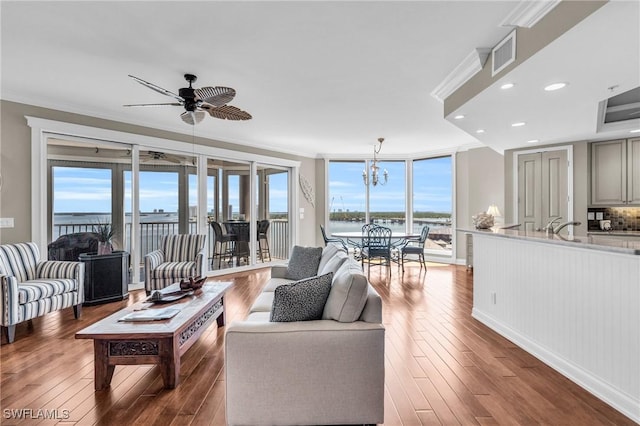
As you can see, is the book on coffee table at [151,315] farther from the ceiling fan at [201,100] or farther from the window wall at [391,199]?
the window wall at [391,199]

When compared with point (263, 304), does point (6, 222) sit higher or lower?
higher

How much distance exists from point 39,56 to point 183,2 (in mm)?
1833

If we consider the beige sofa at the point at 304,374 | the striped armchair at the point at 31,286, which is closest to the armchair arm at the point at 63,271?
the striped armchair at the point at 31,286

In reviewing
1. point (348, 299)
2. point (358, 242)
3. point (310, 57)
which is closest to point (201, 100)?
point (310, 57)

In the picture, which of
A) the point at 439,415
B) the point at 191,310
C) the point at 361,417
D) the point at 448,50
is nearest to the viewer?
the point at 361,417

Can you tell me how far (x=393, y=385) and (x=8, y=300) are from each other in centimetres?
344

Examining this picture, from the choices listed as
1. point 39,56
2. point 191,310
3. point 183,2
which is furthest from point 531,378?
point 39,56

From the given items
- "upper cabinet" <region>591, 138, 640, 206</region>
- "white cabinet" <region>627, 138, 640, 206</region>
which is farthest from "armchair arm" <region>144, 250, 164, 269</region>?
"white cabinet" <region>627, 138, 640, 206</region>

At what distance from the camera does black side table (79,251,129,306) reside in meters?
4.29

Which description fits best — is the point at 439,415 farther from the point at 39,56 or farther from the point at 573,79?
the point at 39,56

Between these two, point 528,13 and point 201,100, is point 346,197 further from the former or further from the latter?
point 528,13

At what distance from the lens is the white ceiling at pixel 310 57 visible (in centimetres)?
228

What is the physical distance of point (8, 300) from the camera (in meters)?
3.02

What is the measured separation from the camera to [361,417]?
72.4 inches
